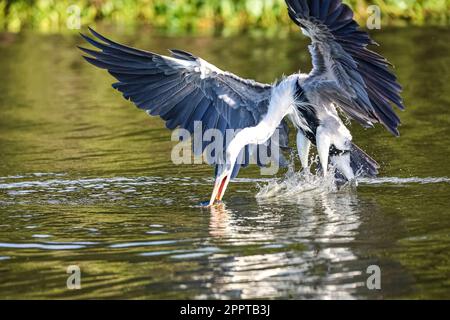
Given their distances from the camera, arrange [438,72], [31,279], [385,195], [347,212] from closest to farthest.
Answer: [31,279], [347,212], [385,195], [438,72]

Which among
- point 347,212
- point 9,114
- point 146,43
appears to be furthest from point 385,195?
point 146,43

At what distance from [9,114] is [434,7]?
1217cm

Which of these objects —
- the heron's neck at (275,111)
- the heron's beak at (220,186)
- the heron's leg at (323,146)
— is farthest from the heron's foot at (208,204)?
the heron's leg at (323,146)

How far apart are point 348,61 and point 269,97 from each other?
3.35ft

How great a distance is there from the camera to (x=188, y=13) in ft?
79.2

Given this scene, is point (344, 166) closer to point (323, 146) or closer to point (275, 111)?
point (323, 146)

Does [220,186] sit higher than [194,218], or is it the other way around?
[220,186]

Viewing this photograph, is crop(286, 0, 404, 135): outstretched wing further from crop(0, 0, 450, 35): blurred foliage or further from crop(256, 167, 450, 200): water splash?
crop(0, 0, 450, 35): blurred foliage

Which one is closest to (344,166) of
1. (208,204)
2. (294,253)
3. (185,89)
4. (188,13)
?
(208,204)

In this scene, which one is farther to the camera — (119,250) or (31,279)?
(119,250)

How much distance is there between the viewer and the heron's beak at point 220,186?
926 cm
